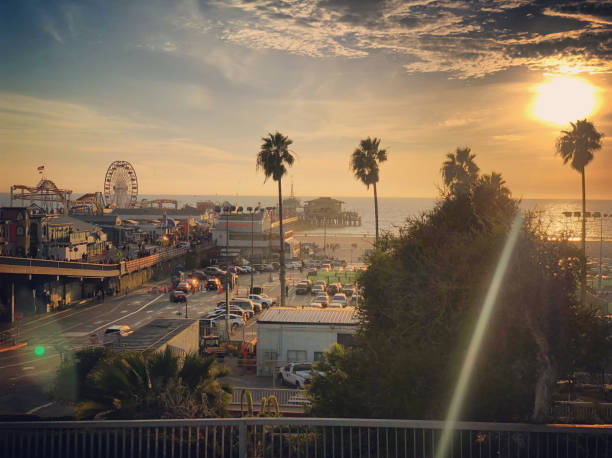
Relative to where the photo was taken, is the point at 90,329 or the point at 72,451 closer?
the point at 72,451

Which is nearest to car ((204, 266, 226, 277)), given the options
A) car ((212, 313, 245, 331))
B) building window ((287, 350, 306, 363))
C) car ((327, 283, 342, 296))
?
car ((327, 283, 342, 296))

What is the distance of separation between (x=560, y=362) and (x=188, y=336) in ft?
60.4

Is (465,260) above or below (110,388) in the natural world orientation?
above

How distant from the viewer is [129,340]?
21844 millimetres

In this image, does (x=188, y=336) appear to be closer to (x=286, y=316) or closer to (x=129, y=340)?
(x=129, y=340)

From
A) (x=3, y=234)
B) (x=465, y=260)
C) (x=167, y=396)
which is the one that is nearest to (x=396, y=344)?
(x=465, y=260)

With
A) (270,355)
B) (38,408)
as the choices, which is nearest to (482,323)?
(270,355)

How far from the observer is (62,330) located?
121 ft

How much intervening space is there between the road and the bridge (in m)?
2.87

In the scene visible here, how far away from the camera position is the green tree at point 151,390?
10.0m


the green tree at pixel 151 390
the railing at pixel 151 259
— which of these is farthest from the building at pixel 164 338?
the railing at pixel 151 259

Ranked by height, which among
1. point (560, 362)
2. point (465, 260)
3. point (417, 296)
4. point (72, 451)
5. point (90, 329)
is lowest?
point (90, 329)

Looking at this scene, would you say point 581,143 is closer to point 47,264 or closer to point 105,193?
point 47,264

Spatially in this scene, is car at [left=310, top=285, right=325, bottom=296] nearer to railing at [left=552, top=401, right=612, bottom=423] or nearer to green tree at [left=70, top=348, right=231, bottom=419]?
railing at [left=552, top=401, right=612, bottom=423]
